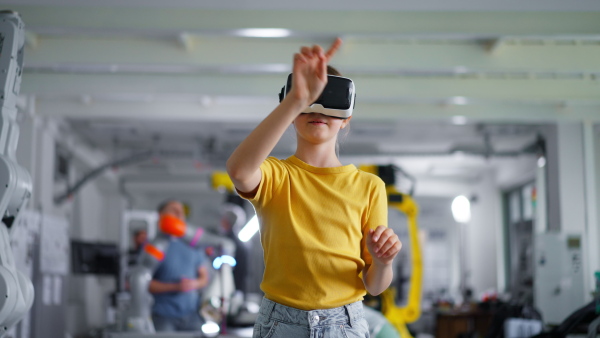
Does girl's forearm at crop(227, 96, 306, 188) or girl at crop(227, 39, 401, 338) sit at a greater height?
girl's forearm at crop(227, 96, 306, 188)

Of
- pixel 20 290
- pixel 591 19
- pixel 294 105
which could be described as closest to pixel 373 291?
pixel 294 105

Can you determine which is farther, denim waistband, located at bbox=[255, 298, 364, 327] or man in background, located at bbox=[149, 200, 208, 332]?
man in background, located at bbox=[149, 200, 208, 332]

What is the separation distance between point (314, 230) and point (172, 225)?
13.7ft

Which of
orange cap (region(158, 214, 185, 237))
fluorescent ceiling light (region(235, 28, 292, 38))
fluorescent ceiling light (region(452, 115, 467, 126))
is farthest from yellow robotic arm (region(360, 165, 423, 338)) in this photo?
fluorescent ceiling light (region(452, 115, 467, 126))

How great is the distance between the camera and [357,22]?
21.1 feet

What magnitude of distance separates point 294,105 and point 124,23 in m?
5.44

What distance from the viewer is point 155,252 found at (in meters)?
5.59

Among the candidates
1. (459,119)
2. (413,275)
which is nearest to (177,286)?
(413,275)

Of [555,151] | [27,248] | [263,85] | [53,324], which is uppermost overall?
[263,85]

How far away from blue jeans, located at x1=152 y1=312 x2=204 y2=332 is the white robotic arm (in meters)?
2.01

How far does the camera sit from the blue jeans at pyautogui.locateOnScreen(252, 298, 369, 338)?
1.41 m

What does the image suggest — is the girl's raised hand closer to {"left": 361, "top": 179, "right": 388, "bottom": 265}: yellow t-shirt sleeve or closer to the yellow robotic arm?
{"left": 361, "top": 179, "right": 388, "bottom": 265}: yellow t-shirt sleeve

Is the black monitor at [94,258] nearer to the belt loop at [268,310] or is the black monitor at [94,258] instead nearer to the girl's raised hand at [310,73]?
the belt loop at [268,310]

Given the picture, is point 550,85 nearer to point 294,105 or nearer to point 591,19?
point 591,19
